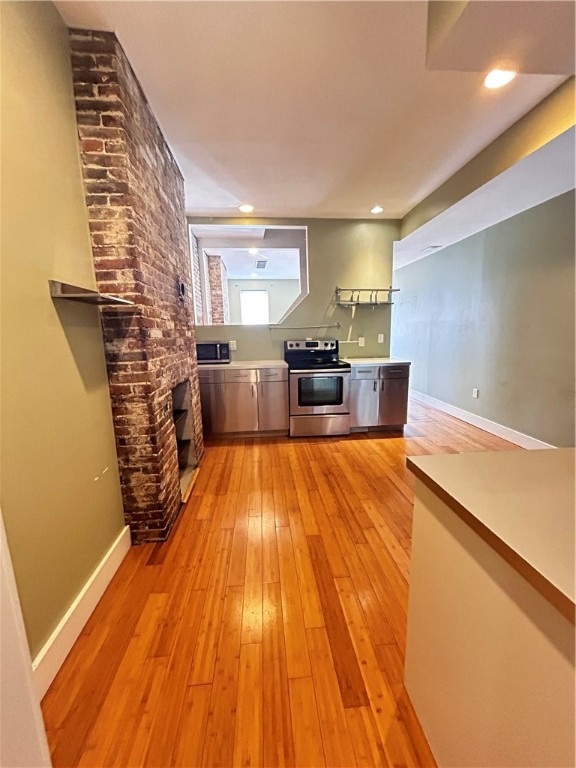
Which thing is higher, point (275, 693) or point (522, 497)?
point (522, 497)

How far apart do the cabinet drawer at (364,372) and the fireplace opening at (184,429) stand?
1.97 metres

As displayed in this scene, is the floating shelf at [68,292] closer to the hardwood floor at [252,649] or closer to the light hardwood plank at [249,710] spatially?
the hardwood floor at [252,649]

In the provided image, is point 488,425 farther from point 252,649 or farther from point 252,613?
point 252,649

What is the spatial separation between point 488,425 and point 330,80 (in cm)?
395

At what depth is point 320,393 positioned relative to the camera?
3.86 m

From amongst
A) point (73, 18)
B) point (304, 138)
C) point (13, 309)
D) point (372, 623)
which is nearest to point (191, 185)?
point (304, 138)

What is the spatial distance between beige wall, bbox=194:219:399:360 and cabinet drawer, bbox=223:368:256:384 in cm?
65

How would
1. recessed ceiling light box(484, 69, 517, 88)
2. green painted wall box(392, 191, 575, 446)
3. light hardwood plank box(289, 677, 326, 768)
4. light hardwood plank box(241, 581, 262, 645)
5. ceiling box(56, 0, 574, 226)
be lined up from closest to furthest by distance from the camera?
1. light hardwood plank box(289, 677, 326, 768)
2. ceiling box(56, 0, 574, 226)
3. light hardwood plank box(241, 581, 262, 645)
4. recessed ceiling light box(484, 69, 517, 88)
5. green painted wall box(392, 191, 575, 446)

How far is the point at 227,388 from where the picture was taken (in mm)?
3773

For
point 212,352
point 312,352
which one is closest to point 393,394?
point 312,352

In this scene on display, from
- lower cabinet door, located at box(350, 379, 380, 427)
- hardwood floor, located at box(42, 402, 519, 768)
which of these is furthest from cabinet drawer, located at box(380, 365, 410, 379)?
hardwood floor, located at box(42, 402, 519, 768)

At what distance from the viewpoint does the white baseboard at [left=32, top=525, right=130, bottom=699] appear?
1.17 metres

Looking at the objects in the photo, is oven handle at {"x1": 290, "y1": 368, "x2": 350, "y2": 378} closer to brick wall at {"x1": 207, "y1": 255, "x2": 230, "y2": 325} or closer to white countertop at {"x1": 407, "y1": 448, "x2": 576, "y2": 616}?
white countertop at {"x1": 407, "y1": 448, "x2": 576, "y2": 616}

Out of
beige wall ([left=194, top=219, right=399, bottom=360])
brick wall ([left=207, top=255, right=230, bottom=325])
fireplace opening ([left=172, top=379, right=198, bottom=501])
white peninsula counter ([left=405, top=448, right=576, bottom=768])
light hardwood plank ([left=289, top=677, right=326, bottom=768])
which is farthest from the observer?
brick wall ([left=207, top=255, right=230, bottom=325])
